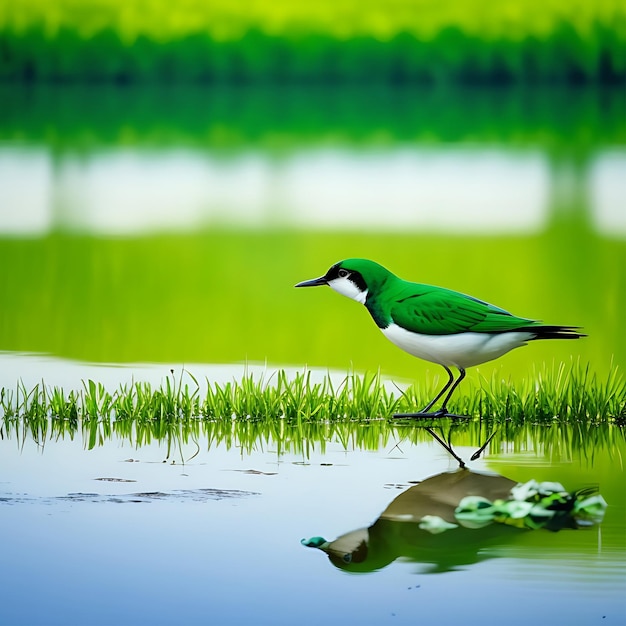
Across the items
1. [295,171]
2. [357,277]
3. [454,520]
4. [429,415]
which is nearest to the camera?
[454,520]

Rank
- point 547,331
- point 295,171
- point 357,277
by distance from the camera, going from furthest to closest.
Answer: point 295,171 < point 357,277 < point 547,331

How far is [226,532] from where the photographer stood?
2434 mm

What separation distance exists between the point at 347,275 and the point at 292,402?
0.40 m

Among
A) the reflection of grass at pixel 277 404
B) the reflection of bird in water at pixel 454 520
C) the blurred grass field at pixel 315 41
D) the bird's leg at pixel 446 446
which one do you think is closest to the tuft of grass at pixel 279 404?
the reflection of grass at pixel 277 404

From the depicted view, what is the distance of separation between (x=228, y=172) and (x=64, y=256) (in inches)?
22.1

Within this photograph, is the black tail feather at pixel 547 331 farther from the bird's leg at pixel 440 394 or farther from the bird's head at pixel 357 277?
the bird's head at pixel 357 277

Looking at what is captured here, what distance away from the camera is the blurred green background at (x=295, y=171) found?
3020 millimetres

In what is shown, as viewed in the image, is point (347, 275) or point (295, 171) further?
point (295, 171)

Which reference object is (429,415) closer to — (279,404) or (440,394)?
(440,394)

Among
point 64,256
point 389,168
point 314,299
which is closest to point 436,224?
point 389,168

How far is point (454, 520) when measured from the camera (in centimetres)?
240

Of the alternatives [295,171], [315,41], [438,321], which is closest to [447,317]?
[438,321]

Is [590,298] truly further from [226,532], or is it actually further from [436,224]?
[226,532]

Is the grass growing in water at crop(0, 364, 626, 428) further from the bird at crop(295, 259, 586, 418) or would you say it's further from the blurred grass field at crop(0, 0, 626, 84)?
the blurred grass field at crop(0, 0, 626, 84)
